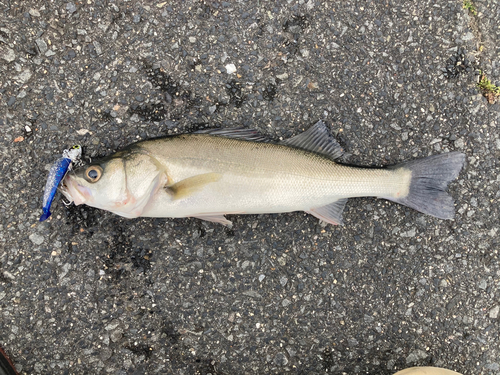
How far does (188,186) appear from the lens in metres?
2.91

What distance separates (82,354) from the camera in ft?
10.6

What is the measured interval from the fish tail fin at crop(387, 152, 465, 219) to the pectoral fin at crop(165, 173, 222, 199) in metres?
1.75

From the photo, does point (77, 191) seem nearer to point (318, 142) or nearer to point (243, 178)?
point (243, 178)

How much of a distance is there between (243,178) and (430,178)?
178 centimetres

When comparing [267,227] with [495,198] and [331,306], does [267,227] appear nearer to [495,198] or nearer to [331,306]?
[331,306]

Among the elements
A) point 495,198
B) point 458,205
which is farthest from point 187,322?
point 495,198

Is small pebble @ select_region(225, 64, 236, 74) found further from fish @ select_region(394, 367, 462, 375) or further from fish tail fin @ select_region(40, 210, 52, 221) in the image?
fish @ select_region(394, 367, 462, 375)

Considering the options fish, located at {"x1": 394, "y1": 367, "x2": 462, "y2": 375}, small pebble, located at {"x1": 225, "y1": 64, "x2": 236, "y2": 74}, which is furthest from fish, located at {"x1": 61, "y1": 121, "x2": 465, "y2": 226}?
fish, located at {"x1": 394, "y1": 367, "x2": 462, "y2": 375}

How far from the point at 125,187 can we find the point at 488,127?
143 inches

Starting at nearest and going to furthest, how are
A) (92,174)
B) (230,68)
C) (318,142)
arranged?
(92,174), (318,142), (230,68)

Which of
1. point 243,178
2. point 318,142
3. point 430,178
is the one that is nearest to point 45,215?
point 243,178

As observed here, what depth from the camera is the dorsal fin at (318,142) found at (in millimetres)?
3191

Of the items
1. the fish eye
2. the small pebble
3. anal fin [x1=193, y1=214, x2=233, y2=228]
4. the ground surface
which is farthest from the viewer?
the small pebble

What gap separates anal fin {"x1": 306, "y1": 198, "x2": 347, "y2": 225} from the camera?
3.16m
